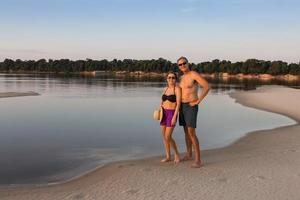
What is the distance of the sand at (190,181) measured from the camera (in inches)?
308

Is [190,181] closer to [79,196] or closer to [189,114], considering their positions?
[189,114]

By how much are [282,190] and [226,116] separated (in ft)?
53.3

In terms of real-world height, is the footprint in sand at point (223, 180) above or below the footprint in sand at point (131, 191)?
above

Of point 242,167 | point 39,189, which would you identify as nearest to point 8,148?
point 39,189

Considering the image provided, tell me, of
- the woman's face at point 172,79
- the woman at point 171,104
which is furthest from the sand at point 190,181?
the woman's face at point 172,79

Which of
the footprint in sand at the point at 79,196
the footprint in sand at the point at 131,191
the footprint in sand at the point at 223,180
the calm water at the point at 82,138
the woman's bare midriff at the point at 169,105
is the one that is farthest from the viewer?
the calm water at the point at 82,138

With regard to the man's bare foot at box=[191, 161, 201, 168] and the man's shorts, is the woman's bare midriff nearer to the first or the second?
the man's shorts

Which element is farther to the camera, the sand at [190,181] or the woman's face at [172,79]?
the woman's face at [172,79]

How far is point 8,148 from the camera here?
13086 mm

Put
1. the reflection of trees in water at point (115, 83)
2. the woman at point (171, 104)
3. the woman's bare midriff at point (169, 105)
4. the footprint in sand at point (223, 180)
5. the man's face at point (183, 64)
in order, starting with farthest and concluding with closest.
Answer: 1. the reflection of trees in water at point (115, 83)
2. the woman's bare midriff at point (169, 105)
3. the woman at point (171, 104)
4. the man's face at point (183, 64)
5. the footprint in sand at point (223, 180)

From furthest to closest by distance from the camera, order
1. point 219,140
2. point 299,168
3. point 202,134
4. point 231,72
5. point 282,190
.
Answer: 1. point 231,72
2. point 202,134
3. point 219,140
4. point 299,168
5. point 282,190

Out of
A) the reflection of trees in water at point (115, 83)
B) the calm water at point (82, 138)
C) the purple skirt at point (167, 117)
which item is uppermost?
the purple skirt at point (167, 117)

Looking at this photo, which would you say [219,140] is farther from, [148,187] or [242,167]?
[148,187]

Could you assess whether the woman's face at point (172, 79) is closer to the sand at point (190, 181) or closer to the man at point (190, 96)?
the man at point (190, 96)
